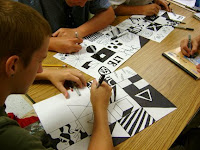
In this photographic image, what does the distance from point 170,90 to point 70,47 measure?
0.51 metres

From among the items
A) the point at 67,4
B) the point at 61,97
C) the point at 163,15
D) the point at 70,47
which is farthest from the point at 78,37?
the point at 163,15

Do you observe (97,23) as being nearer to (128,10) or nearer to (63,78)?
(128,10)

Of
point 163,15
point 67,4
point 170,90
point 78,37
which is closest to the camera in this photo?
point 170,90

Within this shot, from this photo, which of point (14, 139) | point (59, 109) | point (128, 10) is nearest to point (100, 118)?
point (59, 109)

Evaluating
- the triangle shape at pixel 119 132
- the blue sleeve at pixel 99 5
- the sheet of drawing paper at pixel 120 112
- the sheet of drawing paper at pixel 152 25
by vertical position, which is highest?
the blue sleeve at pixel 99 5

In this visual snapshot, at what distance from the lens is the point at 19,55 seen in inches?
17.2

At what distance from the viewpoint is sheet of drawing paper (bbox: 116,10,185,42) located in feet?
3.46

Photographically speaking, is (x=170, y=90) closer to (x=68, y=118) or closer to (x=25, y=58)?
(x=68, y=118)

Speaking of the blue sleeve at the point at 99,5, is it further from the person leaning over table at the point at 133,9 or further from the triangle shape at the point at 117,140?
the triangle shape at the point at 117,140

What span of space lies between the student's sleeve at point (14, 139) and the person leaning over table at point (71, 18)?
0.52 metres

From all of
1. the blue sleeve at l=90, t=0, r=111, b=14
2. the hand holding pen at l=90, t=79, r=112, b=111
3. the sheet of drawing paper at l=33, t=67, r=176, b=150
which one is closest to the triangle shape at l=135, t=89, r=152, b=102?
the sheet of drawing paper at l=33, t=67, r=176, b=150

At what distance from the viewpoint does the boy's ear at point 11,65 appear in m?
0.42

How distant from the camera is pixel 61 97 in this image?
2.29ft

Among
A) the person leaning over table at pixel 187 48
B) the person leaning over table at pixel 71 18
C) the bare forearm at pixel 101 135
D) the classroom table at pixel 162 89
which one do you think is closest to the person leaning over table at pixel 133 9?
the person leaning over table at pixel 71 18
